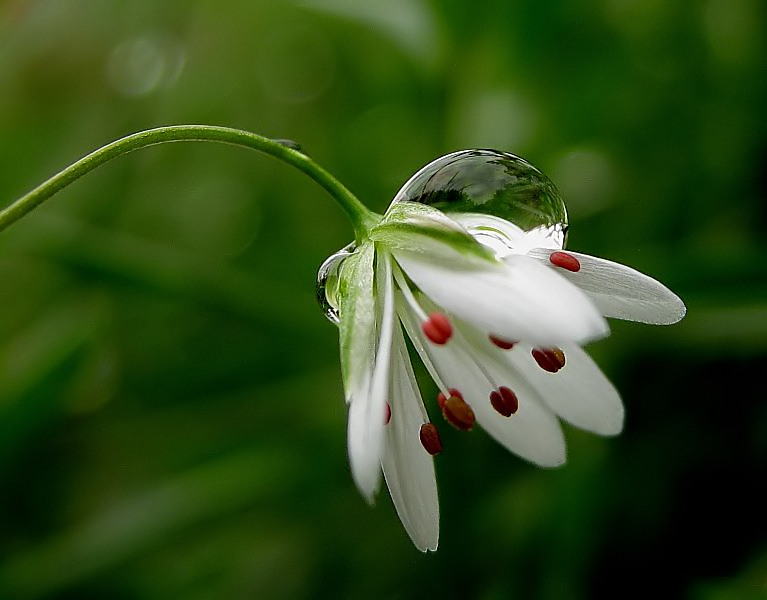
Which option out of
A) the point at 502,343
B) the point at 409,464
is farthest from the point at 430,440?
the point at 502,343

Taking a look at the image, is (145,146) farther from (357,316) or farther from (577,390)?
(577,390)

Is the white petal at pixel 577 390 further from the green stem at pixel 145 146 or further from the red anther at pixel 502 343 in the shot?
the green stem at pixel 145 146

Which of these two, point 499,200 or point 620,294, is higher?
point 499,200

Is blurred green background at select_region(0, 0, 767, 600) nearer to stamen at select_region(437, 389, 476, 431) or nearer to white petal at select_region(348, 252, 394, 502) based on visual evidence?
stamen at select_region(437, 389, 476, 431)

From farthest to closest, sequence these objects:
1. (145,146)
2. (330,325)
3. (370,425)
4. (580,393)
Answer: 1. (330,325)
2. (580,393)
3. (145,146)
4. (370,425)

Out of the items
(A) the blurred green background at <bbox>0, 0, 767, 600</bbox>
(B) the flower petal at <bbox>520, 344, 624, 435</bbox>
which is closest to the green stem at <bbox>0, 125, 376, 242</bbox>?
(B) the flower petal at <bbox>520, 344, 624, 435</bbox>

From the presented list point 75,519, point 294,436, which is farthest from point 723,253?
point 75,519
